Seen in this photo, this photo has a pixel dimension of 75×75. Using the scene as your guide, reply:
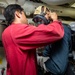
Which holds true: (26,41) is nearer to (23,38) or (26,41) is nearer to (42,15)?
(23,38)

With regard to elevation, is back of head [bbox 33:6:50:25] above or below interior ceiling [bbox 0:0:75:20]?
above

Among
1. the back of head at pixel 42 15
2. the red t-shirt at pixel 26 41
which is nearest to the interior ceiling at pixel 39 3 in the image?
the back of head at pixel 42 15

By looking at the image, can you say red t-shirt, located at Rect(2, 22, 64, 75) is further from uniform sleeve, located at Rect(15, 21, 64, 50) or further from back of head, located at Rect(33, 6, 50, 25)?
back of head, located at Rect(33, 6, 50, 25)

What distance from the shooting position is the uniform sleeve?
1.28 metres

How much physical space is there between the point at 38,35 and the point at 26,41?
10 centimetres

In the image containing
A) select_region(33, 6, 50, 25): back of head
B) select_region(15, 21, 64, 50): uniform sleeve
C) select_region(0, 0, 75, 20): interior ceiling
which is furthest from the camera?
select_region(0, 0, 75, 20): interior ceiling

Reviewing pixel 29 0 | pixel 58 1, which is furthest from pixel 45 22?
pixel 29 0

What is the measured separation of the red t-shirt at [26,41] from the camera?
1287 mm

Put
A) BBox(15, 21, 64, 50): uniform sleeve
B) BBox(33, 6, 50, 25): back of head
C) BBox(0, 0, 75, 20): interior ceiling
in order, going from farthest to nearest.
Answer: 1. BBox(0, 0, 75, 20): interior ceiling
2. BBox(33, 6, 50, 25): back of head
3. BBox(15, 21, 64, 50): uniform sleeve

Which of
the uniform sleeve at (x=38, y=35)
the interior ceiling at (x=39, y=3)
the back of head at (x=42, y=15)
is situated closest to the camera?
the uniform sleeve at (x=38, y=35)

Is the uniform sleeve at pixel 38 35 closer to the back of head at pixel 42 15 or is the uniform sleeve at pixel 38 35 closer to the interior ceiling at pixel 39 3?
the back of head at pixel 42 15

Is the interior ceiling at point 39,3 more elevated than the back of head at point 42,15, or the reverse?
the back of head at point 42,15

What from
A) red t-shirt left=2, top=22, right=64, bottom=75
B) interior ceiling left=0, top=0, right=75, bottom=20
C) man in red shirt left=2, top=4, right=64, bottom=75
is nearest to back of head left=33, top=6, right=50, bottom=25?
man in red shirt left=2, top=4, right=64, bottom=75

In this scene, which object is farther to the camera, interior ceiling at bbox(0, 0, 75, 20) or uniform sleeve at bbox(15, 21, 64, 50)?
interior ceiling at bbox(0, 0, 75, 20)
